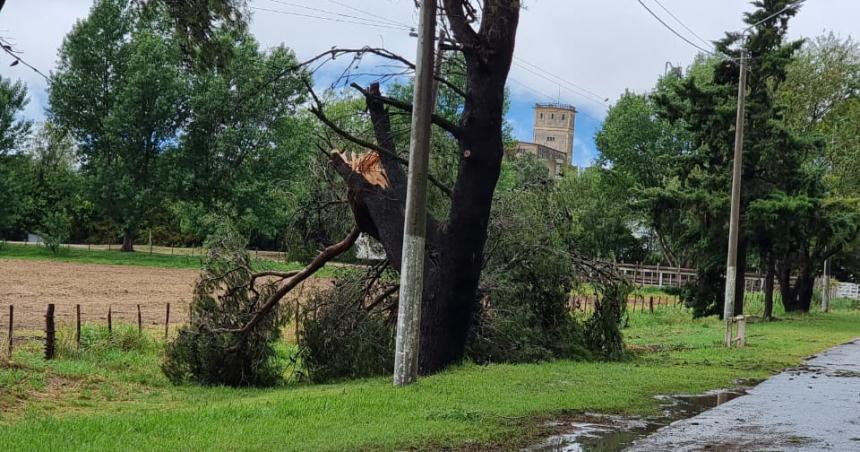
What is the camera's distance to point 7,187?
61.7 m

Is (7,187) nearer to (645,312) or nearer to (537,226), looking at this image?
(645,312)

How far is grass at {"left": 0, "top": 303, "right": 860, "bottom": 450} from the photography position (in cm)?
885

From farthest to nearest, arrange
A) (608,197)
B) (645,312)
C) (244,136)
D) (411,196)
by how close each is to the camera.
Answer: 1. (608,197)
2. (244,136)
3. (645,312)
4. (411,196)

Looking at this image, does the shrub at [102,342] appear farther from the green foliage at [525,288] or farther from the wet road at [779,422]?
the wet road at [779,422]

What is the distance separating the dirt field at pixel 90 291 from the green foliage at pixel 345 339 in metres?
2.25

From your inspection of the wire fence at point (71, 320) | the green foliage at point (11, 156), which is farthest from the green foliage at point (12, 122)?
the wire fence at point (71, 320)

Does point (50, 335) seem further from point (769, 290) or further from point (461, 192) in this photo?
point (769, 290)

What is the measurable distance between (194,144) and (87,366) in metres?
43.4

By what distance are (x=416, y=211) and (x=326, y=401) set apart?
9.92ft

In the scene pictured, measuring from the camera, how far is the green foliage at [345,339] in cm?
1608

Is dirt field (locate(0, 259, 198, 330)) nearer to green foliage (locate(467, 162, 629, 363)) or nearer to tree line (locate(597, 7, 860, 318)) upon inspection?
green foliage (locate(467, 162, 629, 363))

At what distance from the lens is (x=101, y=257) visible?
62.0m

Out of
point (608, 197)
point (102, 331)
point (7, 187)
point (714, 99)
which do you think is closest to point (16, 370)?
point (102, 331)

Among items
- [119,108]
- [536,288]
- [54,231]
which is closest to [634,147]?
[119,108]
